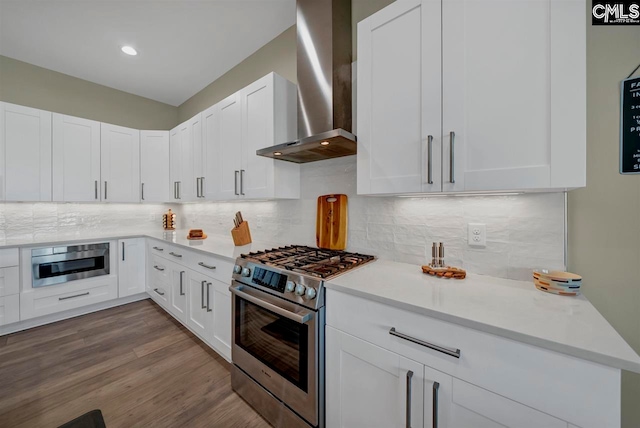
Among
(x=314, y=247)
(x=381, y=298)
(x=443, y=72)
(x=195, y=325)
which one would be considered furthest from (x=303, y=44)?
(x=195, y=325)

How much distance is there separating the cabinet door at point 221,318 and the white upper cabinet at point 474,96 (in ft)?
4.60

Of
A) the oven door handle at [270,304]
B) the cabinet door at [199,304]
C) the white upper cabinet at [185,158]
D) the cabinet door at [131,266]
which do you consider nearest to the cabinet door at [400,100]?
the oven door handle at [270,304]

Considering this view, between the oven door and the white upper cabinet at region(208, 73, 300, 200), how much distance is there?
898 millimetres

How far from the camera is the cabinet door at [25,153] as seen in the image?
8.59 ft

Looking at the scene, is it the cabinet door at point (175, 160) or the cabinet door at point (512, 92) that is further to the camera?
the cabinet door at point (175, 160)

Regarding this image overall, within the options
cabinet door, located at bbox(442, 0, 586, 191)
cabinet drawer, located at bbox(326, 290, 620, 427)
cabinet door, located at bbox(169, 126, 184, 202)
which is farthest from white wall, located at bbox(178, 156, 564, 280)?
cabinet door, located at bbox(169, 126, 184, 202)

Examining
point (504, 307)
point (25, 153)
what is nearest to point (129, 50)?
point (25, 153)

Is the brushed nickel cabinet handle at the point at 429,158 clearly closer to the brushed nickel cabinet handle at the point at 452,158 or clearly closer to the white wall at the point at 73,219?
the brushed nickel cabinet handle at the point at 452,158

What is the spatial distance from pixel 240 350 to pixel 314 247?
929 millimetres

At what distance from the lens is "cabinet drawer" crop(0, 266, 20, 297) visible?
2.42 meters

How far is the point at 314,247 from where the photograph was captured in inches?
82.9

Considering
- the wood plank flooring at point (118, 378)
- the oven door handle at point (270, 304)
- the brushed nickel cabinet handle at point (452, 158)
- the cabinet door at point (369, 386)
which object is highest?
the brushed nickel cabinet handle at point (452, 158)

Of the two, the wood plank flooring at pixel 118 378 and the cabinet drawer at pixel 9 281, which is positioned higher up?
the cabinet drawer at pixel 9 281

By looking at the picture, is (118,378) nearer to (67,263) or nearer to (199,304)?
(199,304)
